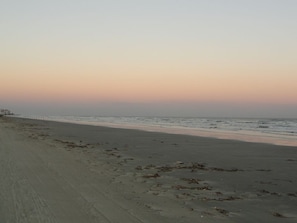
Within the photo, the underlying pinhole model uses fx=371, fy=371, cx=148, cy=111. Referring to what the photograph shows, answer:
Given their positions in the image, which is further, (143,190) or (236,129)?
(236,129)

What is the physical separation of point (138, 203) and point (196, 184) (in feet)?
9.04

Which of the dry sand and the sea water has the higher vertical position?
the sea water

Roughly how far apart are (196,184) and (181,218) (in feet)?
11.0

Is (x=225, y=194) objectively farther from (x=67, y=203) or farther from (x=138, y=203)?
(x=67, y=203)

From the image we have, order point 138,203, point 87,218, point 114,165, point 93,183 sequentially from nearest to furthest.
Result: point 87,218 < point 138,203 < point 93,183 < point 114,165

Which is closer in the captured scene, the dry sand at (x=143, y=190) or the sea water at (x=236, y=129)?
the dry sand at (x=143, y=190)

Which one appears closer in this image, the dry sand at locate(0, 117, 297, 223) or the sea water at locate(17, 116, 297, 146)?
the dry sand at locate(0, 117, 297, 223)

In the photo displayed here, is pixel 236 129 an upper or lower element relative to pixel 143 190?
upper

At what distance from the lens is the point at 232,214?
668cm

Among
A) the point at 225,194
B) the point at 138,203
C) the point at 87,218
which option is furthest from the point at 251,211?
the point at 87,218

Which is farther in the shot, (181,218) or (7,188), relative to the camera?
(7,188)

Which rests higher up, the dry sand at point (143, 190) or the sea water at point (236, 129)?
the sea water at point (236, 129)

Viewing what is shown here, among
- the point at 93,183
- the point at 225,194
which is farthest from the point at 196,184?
the point at 93,183

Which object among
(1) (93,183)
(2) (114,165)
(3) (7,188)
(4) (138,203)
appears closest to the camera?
(4) (138,203)
